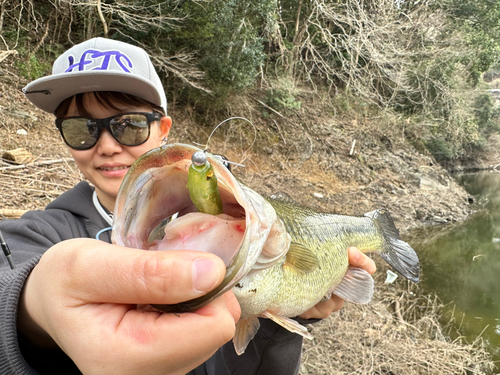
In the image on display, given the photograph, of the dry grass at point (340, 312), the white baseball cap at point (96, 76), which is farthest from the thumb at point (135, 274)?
the dry grass at point (340, 312)

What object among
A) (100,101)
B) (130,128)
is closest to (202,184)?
(130,128)

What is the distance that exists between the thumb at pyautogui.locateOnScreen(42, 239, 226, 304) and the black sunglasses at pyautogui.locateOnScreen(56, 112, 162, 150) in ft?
4.18

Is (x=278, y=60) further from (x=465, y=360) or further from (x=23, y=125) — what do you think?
(x=465, y=360)

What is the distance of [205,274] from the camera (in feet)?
2.38

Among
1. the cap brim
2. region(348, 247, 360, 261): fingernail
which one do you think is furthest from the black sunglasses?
region(348, 247, 360, 261): fingernail

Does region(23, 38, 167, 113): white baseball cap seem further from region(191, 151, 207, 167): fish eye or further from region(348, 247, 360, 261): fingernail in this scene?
region(348, 247, 360, 261): fingernail

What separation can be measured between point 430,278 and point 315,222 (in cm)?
→ 757

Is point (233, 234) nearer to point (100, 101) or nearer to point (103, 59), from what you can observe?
point (100, 101)

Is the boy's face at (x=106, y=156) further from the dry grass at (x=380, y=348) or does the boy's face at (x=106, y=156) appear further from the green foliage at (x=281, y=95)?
the green foliage at (x=281, y=95)

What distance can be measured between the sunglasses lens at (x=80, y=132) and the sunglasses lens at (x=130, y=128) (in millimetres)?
112

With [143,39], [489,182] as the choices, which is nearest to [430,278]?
[143,39]

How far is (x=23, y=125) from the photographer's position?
7.20 m

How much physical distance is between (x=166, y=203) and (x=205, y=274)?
0.31m

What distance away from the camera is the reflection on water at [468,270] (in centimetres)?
659
